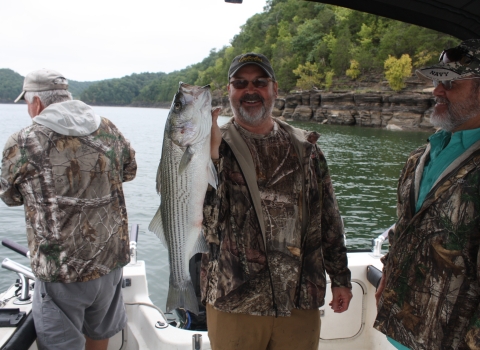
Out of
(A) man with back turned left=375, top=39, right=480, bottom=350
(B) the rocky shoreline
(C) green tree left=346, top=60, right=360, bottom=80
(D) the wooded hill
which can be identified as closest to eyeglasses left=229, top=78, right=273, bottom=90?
(A) man with back turned left=375, top=39, right=480, bottom=350

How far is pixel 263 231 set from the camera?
225 cm

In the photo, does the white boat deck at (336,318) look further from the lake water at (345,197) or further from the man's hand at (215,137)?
the lake water at (345,197)

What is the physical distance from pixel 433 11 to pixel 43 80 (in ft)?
8.39

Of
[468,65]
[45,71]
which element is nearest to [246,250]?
[468,65]

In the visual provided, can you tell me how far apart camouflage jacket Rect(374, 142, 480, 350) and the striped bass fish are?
3.43ft

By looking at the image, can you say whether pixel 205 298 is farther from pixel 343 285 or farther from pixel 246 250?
pixel 343 285

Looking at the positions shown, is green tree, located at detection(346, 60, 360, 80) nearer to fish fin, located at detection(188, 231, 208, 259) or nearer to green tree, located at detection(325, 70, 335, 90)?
green tree, located at detection(325, 70, 335, 90)

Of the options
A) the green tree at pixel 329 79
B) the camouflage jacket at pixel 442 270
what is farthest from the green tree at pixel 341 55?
the camouflage jacket at pixel 442 270

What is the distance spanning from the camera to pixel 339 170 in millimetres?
23984

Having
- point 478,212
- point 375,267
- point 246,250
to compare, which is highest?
point 478,212

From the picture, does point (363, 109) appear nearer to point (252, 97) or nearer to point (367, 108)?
point (367, 108)

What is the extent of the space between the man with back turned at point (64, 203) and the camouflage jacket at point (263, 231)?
90cm

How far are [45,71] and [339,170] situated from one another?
22420 millimetres

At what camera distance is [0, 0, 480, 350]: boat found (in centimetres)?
230
